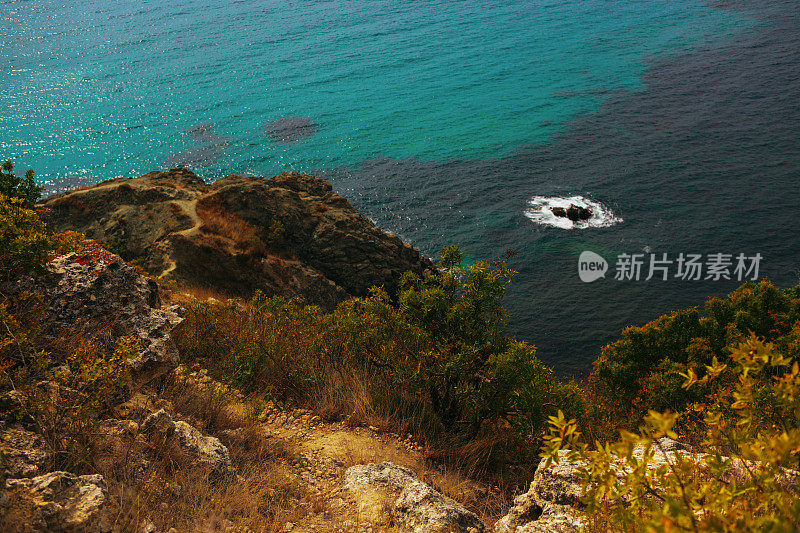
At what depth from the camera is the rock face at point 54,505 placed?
3.82m

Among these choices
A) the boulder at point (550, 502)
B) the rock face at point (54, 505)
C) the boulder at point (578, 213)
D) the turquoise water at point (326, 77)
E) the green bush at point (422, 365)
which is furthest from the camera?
the turquoise water at point (326, 77)

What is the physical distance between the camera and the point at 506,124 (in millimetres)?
45844

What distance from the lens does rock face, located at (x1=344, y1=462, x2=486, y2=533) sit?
5.06 metres

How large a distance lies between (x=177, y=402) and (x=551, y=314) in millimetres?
20824

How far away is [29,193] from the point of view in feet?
46.7

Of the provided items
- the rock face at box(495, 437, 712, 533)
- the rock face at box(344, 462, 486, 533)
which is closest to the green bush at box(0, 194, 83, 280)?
the rock face at box(344, 462, 486, 533)

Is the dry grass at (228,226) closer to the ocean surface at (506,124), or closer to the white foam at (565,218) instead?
the ocean surface at (506,124)

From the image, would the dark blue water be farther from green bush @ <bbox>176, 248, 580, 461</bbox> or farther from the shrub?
green bush @ <bbox>176, 248, 580, 461</bbox>

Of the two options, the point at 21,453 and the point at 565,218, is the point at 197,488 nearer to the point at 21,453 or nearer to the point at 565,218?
the point at 21,453

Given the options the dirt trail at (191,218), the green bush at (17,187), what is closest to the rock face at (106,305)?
the dirt trail at (191,218)

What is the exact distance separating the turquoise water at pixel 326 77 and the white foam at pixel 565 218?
9751 millimetres

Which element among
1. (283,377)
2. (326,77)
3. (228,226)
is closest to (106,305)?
(283,377)

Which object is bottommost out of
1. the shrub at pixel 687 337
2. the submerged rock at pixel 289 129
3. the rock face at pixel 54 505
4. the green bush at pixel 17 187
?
the shrub at pixel 687 337

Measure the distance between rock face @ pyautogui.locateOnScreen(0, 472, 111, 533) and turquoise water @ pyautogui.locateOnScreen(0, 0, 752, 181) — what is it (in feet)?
121
